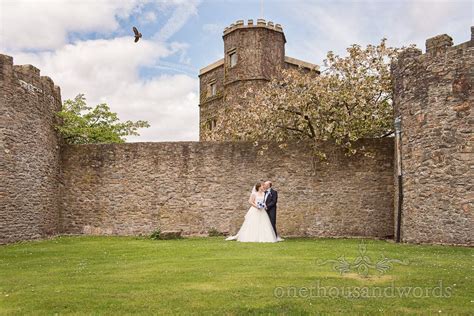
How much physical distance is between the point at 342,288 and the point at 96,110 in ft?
52.7

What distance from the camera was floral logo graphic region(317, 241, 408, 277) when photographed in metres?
9.49

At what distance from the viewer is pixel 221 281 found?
28.1 feet

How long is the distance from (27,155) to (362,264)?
37.4 feet

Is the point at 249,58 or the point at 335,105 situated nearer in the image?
the point at 335,105

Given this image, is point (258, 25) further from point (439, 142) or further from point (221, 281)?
point (221, 281)

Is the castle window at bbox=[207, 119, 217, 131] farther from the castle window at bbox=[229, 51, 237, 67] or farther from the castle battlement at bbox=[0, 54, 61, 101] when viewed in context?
the castle battlement at bbox=[0, 54, 61, 101]

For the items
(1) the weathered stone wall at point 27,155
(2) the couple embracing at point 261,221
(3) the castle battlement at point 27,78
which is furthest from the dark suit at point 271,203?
(3) the castle battlement at point 27,78

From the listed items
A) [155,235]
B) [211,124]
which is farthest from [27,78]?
[211,124]

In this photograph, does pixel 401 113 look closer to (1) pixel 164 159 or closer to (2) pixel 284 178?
(2) pixel 284 178

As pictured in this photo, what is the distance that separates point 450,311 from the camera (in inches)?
265

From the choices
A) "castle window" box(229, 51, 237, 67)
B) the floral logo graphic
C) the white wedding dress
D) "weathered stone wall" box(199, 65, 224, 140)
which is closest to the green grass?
the floral logo graphic

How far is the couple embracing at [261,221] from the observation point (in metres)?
15.9

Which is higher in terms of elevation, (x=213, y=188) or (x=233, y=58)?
(x=233, y=58)

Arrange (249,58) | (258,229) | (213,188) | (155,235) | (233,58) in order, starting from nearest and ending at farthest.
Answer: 1. (258,229)
2. (155,235)
3. (213,188)
4. (249,58)
5. (233,58)
